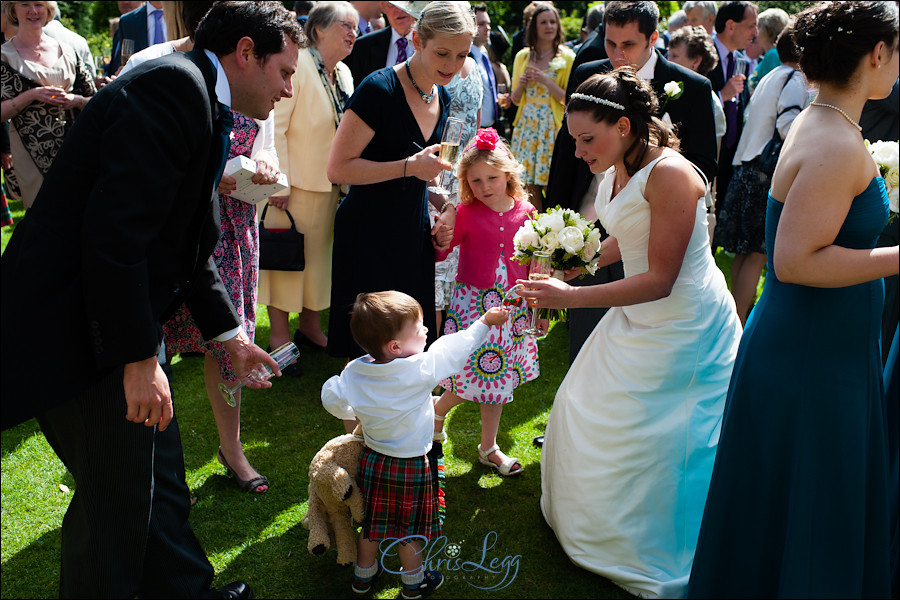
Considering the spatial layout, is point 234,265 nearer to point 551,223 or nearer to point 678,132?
point 551,223

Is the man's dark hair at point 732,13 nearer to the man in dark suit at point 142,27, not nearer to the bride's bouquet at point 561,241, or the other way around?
the bride's bouquet at point 561,241

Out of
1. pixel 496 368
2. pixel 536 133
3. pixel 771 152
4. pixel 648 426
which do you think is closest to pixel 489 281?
pixel 496 368

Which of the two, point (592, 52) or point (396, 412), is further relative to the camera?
point (592, 52)

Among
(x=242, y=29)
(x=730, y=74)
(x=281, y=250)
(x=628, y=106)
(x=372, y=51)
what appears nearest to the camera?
(x=242, y=29)

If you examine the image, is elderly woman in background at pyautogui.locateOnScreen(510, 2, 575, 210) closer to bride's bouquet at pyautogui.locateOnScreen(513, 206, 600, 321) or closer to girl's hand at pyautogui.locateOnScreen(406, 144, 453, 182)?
girl's hand at pyautogui.locateOnScreen(406, 144, 453, 182)

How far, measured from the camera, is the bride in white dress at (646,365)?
3246mm

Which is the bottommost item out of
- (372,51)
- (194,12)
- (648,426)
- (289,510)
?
(289,510)

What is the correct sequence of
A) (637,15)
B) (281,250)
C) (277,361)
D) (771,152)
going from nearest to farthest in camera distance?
(277,361), (637,15), (281,250), (771,152)

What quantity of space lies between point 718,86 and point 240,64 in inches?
246

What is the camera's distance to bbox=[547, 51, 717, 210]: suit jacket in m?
4.81

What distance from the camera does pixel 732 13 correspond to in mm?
7953

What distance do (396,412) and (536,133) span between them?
5.62 m

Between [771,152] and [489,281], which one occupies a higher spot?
[771,152]

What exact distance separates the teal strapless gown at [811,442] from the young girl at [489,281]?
5.41 ft
